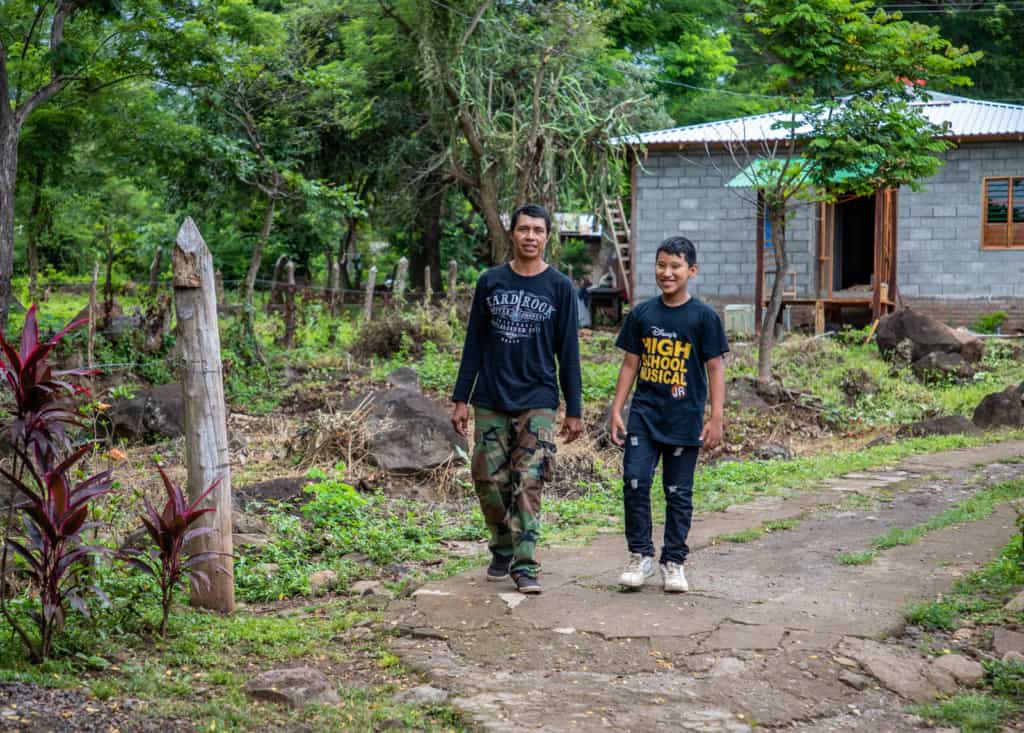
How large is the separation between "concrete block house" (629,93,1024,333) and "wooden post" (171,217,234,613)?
14.8m

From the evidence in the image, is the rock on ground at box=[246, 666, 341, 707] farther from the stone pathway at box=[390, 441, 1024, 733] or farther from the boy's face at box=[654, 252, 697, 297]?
the boy's face at box=[654, 252, 697, 297]

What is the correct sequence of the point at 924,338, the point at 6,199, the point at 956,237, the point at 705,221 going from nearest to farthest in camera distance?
the point at 6,199
the point at 924,338
the point at 956,237
the point at 705,221

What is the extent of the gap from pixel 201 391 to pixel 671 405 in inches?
87.5

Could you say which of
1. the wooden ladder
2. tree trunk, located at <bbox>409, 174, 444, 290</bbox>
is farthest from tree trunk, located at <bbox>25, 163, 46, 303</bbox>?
the wooden ladder

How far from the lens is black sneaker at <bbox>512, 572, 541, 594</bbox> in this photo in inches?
213

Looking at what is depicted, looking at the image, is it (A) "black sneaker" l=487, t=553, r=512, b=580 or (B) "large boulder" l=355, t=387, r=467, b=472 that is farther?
(B) "large boulder" l=355, t=387, r=467, b=472

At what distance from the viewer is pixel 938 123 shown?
1952 cm

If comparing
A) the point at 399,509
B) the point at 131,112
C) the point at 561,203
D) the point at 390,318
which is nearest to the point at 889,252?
the point at 561,203

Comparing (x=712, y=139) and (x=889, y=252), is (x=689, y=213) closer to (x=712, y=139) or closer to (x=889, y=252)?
(x=712, y=139)

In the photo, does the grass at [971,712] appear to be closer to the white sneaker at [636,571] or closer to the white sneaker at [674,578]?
the white sneaker at [674,578]

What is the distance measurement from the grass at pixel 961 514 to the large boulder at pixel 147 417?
718 cm

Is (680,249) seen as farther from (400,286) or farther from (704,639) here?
(400,286)

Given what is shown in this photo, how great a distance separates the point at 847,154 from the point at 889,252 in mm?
6761

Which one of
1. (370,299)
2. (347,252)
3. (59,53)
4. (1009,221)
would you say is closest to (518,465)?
(59,53)
